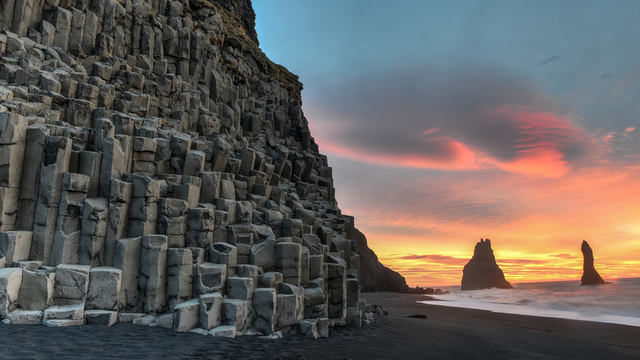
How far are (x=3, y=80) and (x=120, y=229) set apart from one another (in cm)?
928

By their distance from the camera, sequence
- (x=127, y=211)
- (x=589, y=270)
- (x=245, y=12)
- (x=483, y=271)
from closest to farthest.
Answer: (x=127, y=211) < (x=245, y=12) < (x=589, y=270) < (x=483, y=271)

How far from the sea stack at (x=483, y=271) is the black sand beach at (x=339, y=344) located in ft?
349

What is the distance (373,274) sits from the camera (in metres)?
56.2

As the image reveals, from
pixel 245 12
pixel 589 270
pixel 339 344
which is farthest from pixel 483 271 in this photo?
pixel 339 344

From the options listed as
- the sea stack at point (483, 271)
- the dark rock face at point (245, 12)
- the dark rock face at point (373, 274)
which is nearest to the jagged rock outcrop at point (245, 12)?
the dark rock face at point (245, 12)

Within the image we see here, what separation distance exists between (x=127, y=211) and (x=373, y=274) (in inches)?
1954

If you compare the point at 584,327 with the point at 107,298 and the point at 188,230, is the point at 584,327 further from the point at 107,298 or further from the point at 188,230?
the point at 107,298

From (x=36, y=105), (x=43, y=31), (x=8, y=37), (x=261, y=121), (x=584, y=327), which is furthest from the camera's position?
(x=261, y=121)

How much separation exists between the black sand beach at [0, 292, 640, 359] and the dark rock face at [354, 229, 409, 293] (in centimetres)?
3775

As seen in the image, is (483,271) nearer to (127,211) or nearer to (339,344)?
(339,344)

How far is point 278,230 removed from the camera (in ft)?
46.8

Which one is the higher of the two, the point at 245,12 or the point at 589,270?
the point at 245,12

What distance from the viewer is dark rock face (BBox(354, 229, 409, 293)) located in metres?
55.1

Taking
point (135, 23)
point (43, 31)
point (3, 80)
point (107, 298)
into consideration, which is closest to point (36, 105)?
point (3, 80)
